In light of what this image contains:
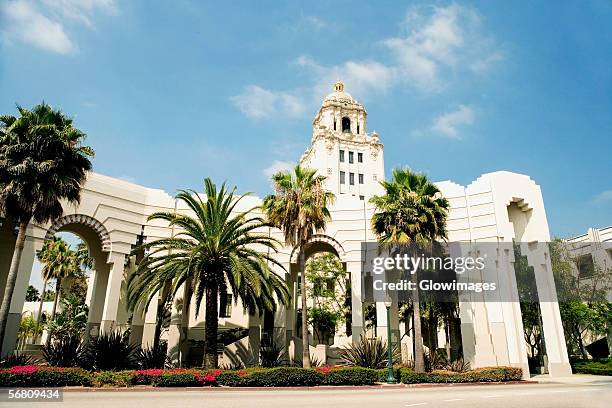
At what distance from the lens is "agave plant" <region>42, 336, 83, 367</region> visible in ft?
68.5

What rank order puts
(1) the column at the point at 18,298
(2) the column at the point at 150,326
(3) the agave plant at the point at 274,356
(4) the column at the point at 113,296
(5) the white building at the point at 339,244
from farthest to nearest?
(2) the column at the point at 150,326
(5) the white building at the point at 339,244
(4) the column at the point at 113,296
(3) the agave plant at the point at 274,356
(1) the column at the point at 18,298

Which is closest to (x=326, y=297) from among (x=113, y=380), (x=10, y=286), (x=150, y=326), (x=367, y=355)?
(x=367, y=355)

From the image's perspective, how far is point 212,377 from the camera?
19219 millimetres

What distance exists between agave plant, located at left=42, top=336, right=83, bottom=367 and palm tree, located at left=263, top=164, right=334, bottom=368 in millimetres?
11923

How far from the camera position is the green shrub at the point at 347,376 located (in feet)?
66.2

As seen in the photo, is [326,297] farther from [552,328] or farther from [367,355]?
[552,328]

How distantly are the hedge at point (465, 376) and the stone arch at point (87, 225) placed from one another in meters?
20.4

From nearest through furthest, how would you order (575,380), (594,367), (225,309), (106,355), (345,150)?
(106,355)
(575,380)
(594,367)
(225,309)
(345,150)

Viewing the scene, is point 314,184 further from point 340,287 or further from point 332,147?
point 332,147

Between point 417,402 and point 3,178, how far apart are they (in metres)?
21.4

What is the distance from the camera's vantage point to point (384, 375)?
22359 mm

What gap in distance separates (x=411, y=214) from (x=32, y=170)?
20.3 meters

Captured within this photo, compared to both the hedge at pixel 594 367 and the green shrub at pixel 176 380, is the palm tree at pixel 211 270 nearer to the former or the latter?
the green shrub at pixel 176 380

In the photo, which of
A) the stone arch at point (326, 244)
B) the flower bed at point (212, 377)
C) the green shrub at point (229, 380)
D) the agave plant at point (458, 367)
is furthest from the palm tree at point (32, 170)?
the agave plant at point (458, 367)
